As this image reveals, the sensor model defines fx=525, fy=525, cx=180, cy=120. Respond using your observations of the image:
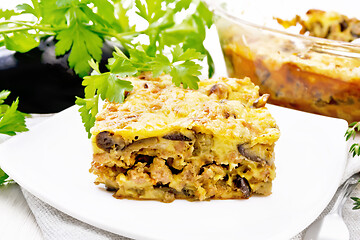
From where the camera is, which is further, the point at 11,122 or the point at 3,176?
the point at 11,122

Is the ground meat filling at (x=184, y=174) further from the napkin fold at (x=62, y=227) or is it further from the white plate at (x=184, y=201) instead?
the napkin fold at (x=62, y=227)

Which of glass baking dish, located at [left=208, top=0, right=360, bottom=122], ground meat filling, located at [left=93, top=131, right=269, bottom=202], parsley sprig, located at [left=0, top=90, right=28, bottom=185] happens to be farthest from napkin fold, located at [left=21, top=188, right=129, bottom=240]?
glass baking dish, located at [left=208, top=0, right=360, bottom=122]

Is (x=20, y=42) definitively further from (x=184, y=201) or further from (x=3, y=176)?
(x=184, y=201)

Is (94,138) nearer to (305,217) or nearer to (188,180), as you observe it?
(188,180)

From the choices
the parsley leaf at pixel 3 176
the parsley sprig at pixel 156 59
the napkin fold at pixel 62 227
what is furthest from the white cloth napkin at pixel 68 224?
the parsley sprig at pixel 156 59

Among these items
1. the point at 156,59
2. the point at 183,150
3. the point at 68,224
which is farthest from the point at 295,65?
the point at 68,224

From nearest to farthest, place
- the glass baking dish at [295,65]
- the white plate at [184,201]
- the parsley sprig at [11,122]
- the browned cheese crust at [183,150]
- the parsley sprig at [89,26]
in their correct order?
the white plate at [184,201] < the browned cheese crust at [183,150] < the parsley sprig at [11,122] < the parsley sprig at [89,26] < the glass baking dish at [295,65]

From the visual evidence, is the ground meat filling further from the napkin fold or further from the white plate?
the napkin fold
